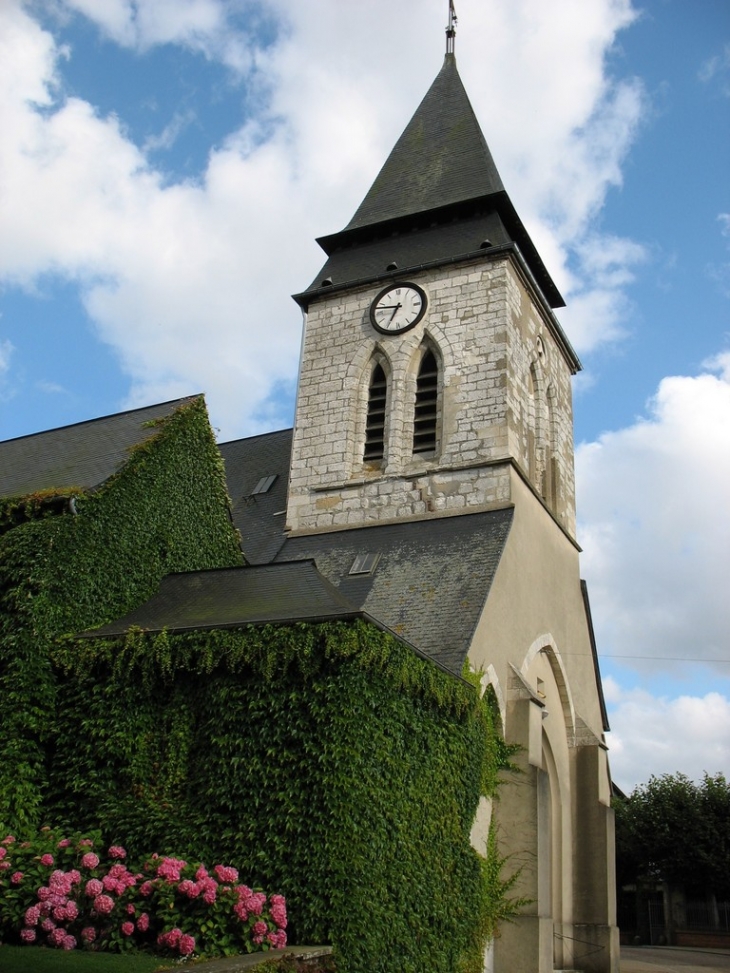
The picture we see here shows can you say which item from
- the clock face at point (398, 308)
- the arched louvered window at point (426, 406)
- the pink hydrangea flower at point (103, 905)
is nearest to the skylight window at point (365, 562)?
the arched louvered window at point (426, 406)

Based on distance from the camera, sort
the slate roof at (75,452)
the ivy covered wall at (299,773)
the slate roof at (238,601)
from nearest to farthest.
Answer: the ivy covered wall at (299,773)
the slate roof at (238,601)
the slate roof at (75,452)

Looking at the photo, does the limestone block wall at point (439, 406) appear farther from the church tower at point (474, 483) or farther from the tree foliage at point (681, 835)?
the tree foliage at point (681, 835)

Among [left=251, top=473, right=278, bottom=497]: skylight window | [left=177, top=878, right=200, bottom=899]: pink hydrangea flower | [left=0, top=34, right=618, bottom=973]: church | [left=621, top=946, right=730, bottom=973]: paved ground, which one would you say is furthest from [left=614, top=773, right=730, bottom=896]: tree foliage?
[left=177, top=878, right=200, bottom=899]: pink hydrangea flower

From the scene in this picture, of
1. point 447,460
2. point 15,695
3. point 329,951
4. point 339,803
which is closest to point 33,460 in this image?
point 15,695

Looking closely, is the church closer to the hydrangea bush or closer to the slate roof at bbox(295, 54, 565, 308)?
the slate roof at bbox(295, 54, 565, 308)

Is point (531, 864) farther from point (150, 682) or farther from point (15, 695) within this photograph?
point (15, 695)

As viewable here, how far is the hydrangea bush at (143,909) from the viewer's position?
8781 mm

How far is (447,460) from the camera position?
16797 mm

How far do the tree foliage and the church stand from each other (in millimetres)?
12289

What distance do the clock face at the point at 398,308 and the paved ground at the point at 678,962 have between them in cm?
1205

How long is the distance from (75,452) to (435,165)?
10568mm

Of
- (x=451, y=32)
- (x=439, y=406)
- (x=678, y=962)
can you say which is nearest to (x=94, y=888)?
(x=439, y=406)

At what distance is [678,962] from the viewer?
19906 millimetres

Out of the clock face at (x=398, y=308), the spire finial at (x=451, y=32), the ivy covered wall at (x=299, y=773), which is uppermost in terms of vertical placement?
the spire finial at (x=451, y=32)
